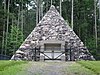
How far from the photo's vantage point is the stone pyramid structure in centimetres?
2345

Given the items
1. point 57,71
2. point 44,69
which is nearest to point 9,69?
point 44,69

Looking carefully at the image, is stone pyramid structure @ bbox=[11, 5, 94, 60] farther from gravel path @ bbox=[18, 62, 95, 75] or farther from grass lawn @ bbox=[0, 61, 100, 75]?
gravel path @ bbox=[18, 62, 95, 75]

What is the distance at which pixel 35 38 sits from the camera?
80.5 feet

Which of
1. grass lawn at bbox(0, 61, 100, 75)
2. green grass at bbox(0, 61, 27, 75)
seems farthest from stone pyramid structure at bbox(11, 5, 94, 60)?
green grass at bbox(0, 61, 27, 75)

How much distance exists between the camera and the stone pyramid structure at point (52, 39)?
2345cm

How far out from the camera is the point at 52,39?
959 inches

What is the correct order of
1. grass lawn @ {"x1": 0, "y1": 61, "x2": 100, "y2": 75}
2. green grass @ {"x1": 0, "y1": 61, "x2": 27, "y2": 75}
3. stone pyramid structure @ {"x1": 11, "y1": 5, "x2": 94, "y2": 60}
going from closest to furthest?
1. green grass @ {"x1": 0, "y1": 61, "x2": 27, "y2": 75}
2. grass lawn @ {"x1": 0, "y1": 61, "x2": 100, "y2": 75}
3. stone pyramid structure @ {"x1": 11, "y1": 5, "x2": 94, "y2": 60}

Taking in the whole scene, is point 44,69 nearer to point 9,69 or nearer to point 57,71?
point 57,71

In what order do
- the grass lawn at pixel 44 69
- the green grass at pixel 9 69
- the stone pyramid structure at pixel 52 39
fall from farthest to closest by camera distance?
1. the stone pyramid structure at pixel 52 39
2. the grass lawn at pixel 44 69
3. the green grass at pixel 9 69

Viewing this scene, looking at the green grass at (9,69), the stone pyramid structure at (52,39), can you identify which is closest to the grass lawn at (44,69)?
the green grass at (9,69)

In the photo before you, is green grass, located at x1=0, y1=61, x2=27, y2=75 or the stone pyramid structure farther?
the stone pyramid structure

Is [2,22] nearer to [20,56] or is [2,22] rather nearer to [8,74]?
[20,56]

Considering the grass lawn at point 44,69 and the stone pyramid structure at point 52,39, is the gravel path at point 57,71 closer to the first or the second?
the grass lawn at point 44,69

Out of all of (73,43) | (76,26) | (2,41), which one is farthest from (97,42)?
(73,43)
